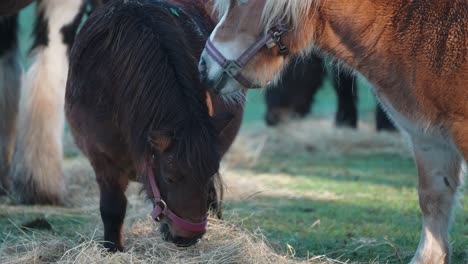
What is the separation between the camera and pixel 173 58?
4.14 meters

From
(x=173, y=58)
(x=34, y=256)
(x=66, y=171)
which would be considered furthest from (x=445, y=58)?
(x=66, y=171)

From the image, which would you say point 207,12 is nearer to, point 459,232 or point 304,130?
point 459,232

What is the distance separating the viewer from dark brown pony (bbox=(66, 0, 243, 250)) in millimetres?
3820

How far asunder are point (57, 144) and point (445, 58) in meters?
3.42

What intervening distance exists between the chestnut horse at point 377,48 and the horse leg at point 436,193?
10.7 inches

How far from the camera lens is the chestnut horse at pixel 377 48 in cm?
376

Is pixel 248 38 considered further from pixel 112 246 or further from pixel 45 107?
pixel 45 107

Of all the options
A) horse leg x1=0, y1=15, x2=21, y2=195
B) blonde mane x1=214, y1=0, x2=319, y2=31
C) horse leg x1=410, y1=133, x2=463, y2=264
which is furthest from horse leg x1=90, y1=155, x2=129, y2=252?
horse leg x1=0, y1=15, x2=21, y2=195

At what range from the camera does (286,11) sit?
383 cm

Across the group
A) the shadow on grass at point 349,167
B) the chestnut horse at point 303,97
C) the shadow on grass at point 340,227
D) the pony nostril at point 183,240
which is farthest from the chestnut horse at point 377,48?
the chestnut horse at point 303,97

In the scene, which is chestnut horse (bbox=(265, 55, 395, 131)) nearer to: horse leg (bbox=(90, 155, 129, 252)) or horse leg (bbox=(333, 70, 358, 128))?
horse leg (bbox=(333, 70, 358, 128))

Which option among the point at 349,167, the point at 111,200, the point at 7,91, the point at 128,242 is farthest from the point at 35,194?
the point at 349,167

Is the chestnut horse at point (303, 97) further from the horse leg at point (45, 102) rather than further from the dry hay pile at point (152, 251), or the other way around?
the dry hay pile at point (152, 251)

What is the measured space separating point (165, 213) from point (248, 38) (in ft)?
2.93
